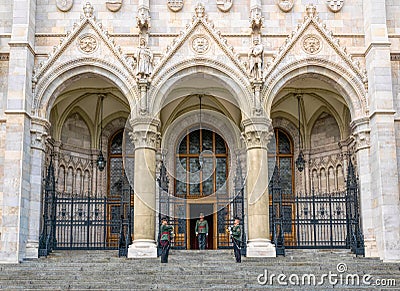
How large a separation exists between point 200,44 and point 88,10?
4.18 metres

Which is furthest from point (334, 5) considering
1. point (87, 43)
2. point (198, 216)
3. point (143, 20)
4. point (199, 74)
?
point (198, 216)

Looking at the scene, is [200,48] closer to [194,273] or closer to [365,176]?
[365,176]

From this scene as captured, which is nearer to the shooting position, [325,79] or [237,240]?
[237,240]

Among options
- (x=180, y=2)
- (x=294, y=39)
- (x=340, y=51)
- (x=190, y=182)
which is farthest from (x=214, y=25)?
(x=190, y=182)

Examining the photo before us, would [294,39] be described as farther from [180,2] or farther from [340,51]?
[180,2]

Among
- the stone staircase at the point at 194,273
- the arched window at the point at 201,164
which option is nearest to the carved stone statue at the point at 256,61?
the arched window at the point at 201,164

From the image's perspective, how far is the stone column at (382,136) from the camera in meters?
20.5

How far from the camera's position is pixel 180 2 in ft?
75.8

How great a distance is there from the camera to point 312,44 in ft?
74.7

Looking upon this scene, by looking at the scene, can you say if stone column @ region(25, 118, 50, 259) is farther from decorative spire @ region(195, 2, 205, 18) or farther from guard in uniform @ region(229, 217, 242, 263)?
guard in uniform @ region(229, 217, 242, 263)

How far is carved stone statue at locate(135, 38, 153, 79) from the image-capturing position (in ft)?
72.4

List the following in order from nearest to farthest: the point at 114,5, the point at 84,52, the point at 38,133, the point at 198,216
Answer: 1. the point at 38,133
2. the point at 84,52
3. the point at 114,5
4. the point at 198,216

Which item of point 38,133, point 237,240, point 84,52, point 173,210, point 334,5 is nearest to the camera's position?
point 237,240

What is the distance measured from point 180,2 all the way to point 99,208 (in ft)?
30.1
